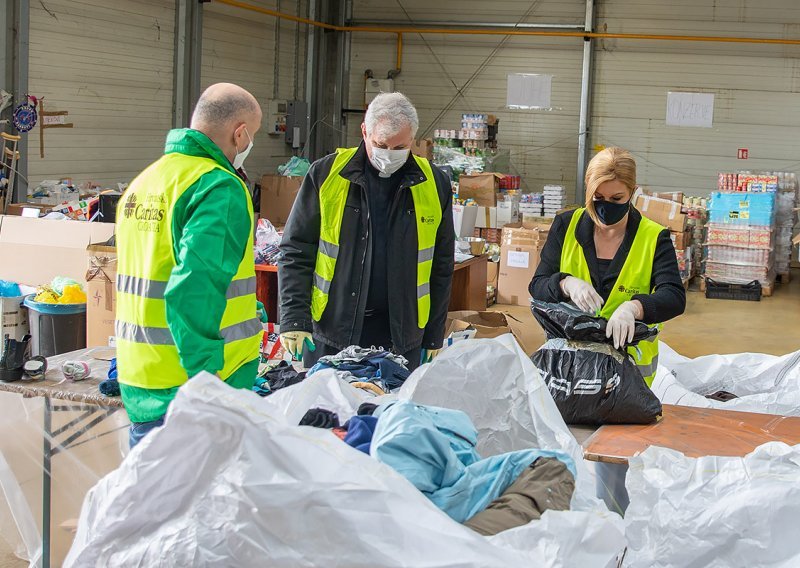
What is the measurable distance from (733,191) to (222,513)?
33.6 feet

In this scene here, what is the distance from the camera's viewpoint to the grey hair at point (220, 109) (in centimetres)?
252

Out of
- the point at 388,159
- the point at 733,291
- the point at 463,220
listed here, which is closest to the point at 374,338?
the point at 388,159

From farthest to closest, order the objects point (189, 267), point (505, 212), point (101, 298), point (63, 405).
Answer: point (505, 212) → point (101, 298) → point (63, 405) → point (189, 267)

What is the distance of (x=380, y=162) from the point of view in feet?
10.6

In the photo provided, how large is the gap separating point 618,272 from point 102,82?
7.98 m

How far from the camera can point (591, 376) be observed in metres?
2.78

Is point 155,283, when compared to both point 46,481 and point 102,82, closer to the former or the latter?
point 46,481

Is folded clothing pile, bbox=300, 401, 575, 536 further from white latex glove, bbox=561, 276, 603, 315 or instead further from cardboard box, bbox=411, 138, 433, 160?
cardboard box, bbox=411, 138, 433, 160

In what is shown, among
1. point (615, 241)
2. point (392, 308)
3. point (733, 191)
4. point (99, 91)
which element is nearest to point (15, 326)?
point (392, 308)

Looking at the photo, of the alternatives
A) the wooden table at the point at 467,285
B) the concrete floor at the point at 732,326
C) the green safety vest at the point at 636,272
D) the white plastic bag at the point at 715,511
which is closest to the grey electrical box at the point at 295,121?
the concrete floor at the point at 732,326

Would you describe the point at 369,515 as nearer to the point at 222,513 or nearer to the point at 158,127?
the point at 222,513

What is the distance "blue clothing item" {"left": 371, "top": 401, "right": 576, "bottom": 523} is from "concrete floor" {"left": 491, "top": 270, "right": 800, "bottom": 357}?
574cm

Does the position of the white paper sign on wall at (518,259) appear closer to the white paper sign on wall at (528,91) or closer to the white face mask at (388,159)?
the white paper sign on wall at (528,91)

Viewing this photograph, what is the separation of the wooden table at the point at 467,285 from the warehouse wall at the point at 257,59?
18.6ft
